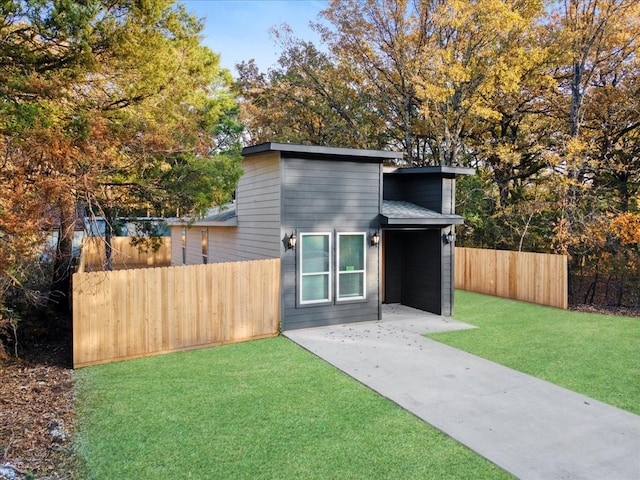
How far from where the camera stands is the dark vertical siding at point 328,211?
8.47 m

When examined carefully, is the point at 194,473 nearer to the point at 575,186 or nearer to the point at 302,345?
the point at 302,345

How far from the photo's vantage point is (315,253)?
8.79 metres

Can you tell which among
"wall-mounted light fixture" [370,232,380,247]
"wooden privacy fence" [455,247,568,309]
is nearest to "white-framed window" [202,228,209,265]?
"wall-mounted light fixture" [370,232,380,247]

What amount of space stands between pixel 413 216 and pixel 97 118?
6.24 metres

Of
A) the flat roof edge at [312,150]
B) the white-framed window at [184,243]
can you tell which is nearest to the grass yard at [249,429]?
the flat roof edge at [312,150]

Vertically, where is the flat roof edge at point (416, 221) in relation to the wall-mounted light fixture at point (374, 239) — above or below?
above

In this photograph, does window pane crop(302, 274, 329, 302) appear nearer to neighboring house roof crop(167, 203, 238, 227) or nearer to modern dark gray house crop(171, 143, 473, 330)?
modern dark gray house crop(171, 143, 473, 330)

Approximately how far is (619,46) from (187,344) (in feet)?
51.0

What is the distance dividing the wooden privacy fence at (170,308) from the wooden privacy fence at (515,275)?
297 inches

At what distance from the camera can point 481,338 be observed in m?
8.12

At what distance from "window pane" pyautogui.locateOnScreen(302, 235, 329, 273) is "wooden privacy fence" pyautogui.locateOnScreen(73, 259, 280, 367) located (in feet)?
2.19

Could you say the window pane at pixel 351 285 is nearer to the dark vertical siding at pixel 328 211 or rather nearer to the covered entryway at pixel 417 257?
the dark vertical siding at pixel 328 211

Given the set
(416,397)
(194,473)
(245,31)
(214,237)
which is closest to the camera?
(194,473)

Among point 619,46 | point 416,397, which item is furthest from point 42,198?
point 619,46
